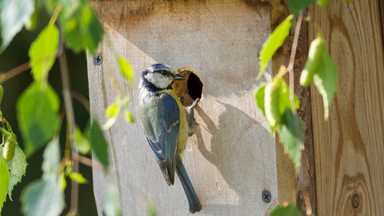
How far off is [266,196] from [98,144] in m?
1.21

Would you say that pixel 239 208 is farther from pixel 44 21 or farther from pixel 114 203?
pixel 44 21

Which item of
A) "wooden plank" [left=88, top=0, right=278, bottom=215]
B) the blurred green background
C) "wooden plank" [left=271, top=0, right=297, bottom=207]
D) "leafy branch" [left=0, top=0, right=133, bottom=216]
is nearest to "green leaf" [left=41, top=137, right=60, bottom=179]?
"leafy branch" [left=0, top=0, right=133, bottom=216]

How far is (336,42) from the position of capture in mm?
2145

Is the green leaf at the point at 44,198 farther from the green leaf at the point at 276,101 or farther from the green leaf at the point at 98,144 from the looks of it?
the green leaf at the point at 276,101

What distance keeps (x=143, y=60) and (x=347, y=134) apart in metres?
0.70

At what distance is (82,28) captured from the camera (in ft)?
2.61

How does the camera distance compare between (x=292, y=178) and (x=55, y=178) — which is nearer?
(x=55, y=178)

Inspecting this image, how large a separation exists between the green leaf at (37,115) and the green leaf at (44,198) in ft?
0.14

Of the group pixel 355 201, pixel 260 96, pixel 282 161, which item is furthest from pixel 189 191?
pixel 260 96

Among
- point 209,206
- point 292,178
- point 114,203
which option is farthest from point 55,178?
point 209,206

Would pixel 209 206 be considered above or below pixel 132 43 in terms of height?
below

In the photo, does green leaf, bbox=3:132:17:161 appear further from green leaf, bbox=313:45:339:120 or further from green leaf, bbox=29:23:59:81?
green leaf, bbox=313:45:339:120

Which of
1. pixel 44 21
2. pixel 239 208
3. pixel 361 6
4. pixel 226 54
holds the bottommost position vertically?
pixel 239 208

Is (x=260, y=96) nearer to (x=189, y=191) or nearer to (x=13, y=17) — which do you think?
(x=13, y=17)
